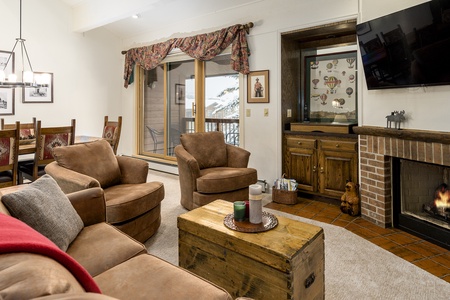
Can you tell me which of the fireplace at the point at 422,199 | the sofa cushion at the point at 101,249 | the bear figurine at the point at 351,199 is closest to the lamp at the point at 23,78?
the sofa cushion at the point at 101,249

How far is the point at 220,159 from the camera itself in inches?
155

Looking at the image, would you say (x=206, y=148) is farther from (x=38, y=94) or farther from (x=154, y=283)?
(x=38, y=94)

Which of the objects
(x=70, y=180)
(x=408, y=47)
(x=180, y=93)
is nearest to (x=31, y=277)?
(x=70, y=180)

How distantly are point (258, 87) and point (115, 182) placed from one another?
97.1 inches

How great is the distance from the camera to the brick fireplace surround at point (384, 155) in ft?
8.40

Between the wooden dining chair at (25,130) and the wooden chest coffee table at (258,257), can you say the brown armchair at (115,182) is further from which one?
the wooden dining chair at (25,130)

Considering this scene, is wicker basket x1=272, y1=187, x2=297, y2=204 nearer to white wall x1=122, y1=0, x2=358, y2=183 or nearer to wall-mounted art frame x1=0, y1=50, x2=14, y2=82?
white wall x1=122, y1=0, x2=358, y2=183

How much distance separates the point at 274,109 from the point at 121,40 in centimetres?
415

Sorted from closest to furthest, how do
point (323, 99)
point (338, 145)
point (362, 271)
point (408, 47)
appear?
point (362, 271), point (408, 47), point (338, 145), point (323, 99)

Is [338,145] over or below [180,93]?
below

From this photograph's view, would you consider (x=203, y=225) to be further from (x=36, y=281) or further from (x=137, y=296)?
(x=36, y=281)

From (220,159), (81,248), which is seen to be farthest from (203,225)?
(220,159)

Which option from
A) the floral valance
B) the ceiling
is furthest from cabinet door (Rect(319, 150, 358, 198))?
the ceiling

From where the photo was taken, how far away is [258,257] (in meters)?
1.54
